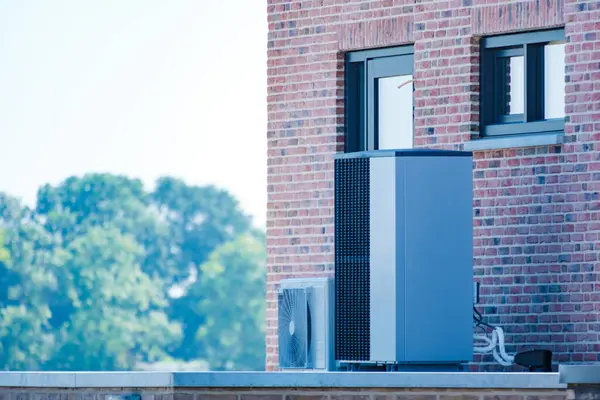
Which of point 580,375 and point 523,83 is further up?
point 523,83

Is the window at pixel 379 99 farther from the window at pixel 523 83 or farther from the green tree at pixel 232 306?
the green tree at pixel 232 306

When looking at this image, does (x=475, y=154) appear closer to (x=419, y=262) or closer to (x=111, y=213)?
(x=419, y=262)

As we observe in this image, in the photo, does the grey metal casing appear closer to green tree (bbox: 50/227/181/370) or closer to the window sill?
the window sill

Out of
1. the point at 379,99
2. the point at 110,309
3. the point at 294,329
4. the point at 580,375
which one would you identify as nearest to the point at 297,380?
the point at 580,375

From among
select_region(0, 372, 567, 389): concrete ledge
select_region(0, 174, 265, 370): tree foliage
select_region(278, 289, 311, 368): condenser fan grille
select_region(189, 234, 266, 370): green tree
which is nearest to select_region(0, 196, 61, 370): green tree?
select_region(0, 174, 265, 370): tree foliage

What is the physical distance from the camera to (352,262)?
500 inches

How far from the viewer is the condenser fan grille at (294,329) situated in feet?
44.8

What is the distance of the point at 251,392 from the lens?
11.1m

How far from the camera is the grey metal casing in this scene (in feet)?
40.7

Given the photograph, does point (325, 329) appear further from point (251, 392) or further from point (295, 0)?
point (295, 0)

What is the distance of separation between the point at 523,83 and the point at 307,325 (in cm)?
307

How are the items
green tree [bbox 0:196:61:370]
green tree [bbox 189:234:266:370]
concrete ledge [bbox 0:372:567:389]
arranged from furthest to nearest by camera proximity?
green tree [bbox 189:234:266:370]
green tree [bbox 0:196:61:370]
concrete ledge [bbox 0:372:567:389]

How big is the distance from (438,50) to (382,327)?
3.35m

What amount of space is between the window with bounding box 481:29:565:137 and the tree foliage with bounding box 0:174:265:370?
72.3m
